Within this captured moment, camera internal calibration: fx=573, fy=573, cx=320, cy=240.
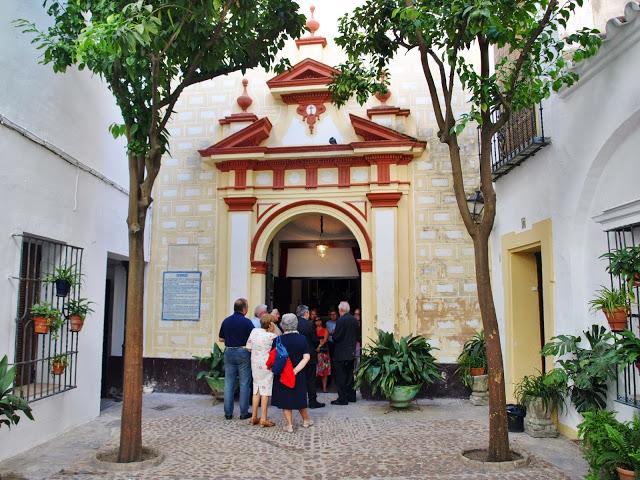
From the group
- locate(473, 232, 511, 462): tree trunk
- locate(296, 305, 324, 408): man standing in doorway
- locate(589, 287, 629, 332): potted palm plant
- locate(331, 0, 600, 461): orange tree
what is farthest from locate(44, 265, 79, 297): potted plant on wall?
locate(589, 287, 629, 332): potted palm plant

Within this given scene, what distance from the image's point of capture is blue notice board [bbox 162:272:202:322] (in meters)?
10.1

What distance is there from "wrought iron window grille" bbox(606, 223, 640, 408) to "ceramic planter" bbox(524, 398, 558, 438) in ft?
3.55

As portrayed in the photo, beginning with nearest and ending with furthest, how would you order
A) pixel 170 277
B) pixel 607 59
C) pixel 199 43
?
pixel 607 59, pixel 199 43, pixel 170 277

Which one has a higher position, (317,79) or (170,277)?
Answer: (317,79)

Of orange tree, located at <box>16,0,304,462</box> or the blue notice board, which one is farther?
the blue notice board

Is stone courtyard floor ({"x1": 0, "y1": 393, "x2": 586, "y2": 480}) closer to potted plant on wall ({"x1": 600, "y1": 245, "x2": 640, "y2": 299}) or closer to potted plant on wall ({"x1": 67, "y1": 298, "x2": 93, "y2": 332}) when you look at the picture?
potted plant on wall ({"x1": 67, "y1": 298, "x2": 93, "y2": 332})

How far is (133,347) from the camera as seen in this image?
5766mm

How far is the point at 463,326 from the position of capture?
9.48 metres

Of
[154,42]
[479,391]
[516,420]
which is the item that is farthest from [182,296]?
[516,420]

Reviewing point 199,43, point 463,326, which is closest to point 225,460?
point 199,43

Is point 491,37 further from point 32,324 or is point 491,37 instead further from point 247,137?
point 32,324

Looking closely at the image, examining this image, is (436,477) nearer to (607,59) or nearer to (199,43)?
(607,59)

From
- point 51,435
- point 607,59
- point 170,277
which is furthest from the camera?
point 170,277

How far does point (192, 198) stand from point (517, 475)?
724cm
